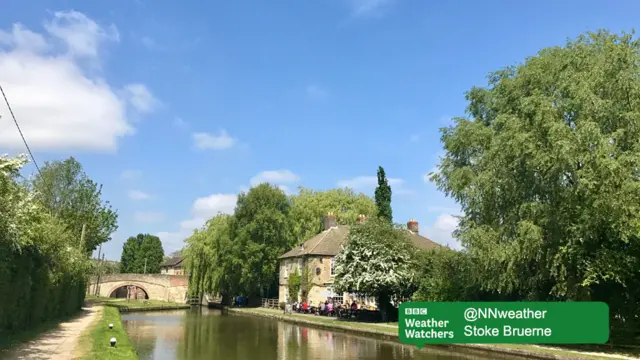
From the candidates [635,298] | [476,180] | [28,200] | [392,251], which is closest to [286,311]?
[392,251]

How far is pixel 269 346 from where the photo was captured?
2369 centimetres

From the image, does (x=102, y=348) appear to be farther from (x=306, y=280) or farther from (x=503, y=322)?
(x=306, y=280)

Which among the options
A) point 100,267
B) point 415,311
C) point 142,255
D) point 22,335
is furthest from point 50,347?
point 142,255

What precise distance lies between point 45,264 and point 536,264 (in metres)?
21.5

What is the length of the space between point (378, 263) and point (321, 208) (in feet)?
104

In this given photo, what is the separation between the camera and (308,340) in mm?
26359

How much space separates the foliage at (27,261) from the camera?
538 inches

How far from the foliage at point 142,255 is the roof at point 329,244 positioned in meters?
75.3

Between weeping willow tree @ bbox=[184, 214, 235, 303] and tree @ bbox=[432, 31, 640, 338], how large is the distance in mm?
36964

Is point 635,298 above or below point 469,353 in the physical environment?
above

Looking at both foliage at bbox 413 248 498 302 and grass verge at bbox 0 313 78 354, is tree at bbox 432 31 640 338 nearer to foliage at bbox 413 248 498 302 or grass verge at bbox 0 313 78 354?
foliage at bbox 413 248 498 302

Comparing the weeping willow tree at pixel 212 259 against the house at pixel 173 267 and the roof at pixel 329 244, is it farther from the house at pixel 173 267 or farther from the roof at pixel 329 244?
the house at pixel 173 267

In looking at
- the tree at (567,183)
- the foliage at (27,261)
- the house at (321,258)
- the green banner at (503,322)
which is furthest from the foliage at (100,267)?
the green banner at (503,322)

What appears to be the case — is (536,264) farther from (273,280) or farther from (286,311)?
(273,280)
